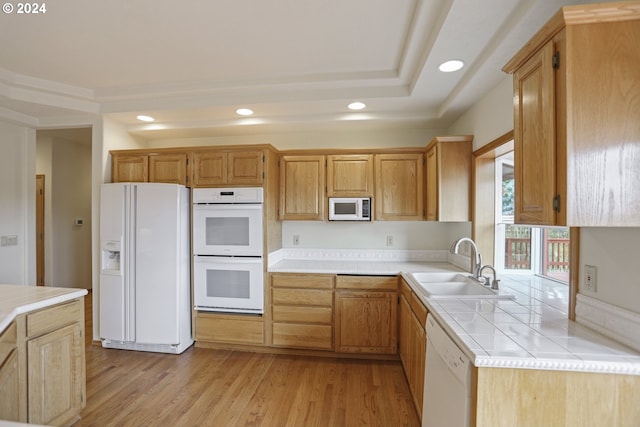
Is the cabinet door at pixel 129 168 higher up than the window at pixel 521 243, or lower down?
higher up

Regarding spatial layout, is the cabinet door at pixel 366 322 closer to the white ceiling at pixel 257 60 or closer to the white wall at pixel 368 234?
the white wall at pixel 368 234

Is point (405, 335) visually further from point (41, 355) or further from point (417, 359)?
point (41, 355)

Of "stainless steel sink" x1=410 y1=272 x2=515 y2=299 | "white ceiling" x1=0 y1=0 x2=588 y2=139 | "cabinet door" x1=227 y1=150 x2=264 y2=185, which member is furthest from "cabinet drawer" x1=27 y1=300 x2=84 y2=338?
"stainless steel sink" x1=410 y1=272 x2=515 y2=299

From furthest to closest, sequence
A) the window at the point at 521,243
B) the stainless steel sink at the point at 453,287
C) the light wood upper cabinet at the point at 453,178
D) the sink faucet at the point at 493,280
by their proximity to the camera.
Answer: the light wood upper cabinet at the point at 453,178
the window at the point at 521,243
the sink faucet at the point at 493,280
the stainless steel sink at the point at 453,287

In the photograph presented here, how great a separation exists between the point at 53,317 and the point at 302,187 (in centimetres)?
A: 218

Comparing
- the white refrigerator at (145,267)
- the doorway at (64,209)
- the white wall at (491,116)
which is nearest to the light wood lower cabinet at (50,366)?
the white refrigerator at (145,267)

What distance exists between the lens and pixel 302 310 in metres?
2.80

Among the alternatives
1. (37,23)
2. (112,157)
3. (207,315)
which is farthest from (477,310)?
(112,157)

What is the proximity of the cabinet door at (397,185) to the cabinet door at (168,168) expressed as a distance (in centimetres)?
205

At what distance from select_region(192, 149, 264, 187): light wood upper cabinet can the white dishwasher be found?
2045 mm

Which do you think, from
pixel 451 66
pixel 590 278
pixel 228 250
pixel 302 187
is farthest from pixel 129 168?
pixel 590 278

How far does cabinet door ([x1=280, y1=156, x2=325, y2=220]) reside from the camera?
10.1ft

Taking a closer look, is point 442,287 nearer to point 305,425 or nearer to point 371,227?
point 371,227

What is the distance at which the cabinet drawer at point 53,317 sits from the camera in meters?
1.60
